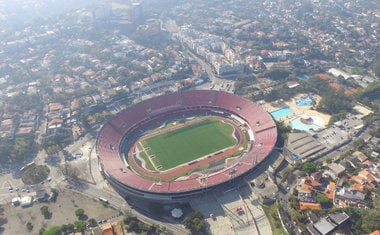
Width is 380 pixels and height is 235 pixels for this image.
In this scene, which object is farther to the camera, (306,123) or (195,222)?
(306,123)

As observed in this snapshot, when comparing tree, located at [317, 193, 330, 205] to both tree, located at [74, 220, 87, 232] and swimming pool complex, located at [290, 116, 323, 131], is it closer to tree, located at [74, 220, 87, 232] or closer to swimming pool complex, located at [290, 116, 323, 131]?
swimming pool complex, located at [290, 116, 323, 131]

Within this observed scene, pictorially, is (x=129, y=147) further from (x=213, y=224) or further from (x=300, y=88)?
(x=300, y=88)

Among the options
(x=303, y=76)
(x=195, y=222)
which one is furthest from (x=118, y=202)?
(x=303, y=76)

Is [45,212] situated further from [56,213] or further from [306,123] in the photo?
[306,123]

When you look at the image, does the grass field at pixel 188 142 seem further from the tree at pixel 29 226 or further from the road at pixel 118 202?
the tree at pixel 29 226

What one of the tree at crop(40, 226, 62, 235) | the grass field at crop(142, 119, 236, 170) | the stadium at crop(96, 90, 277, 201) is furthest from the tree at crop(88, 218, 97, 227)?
the grass field at crop(142, 119, 236, 170)

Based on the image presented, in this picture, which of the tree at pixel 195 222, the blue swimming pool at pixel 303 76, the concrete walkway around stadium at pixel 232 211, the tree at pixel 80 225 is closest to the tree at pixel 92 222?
the tree at pixel 80 225

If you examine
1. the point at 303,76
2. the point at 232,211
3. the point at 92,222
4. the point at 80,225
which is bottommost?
the point at 92,222
